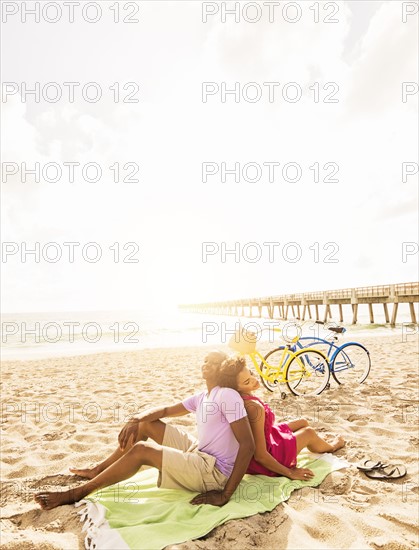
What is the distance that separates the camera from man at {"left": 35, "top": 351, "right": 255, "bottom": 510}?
270cm

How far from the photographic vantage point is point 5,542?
233 cm

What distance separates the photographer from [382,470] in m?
3.31

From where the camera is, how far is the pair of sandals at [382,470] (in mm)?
3225

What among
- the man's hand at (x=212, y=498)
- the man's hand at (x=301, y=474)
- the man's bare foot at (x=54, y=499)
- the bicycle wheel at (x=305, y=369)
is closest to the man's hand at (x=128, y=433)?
the man's bare foot at (x=54, y=499)

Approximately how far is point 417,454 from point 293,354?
8.32 ft

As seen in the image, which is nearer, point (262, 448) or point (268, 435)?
point (262, 448)

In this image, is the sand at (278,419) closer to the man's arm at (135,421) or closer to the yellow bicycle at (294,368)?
the yellow bicycle at (294,368)

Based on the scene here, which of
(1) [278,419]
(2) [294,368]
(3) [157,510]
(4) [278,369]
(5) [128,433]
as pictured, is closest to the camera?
(3) [157,510]

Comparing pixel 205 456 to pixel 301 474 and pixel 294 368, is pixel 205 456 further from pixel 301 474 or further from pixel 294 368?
pixel 294 368

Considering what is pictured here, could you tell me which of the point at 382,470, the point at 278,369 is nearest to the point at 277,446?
the point at 382,470

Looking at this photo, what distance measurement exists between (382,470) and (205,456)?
65.5 inches

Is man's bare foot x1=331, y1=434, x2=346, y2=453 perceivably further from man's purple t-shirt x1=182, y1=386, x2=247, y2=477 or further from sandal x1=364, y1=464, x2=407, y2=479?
man's purple t-shirt x1=182, y1=386, x2=247, y2=477

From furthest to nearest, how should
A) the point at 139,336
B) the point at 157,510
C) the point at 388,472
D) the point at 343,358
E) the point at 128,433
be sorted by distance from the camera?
the point at 139,336, the point at 343,358, the point at 388,472, the point at 128,433, the point at 157,510

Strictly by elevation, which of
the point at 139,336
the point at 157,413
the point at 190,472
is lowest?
the point at 139,336
